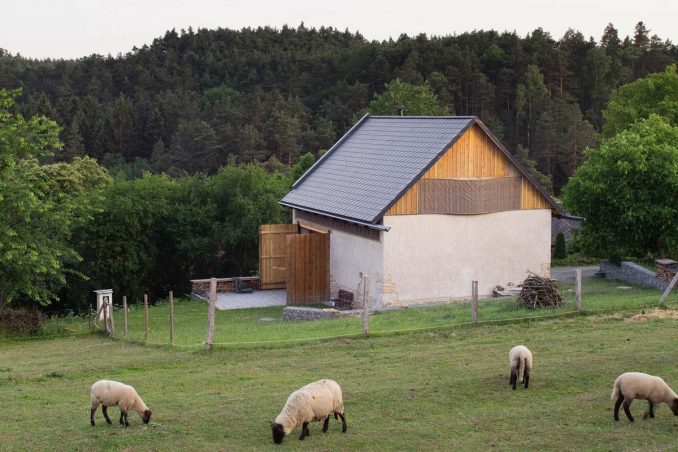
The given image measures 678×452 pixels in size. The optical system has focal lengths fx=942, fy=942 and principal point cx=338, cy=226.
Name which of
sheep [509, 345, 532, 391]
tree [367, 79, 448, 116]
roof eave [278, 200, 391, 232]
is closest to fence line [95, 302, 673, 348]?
sheep [509, 345, 532, 391]

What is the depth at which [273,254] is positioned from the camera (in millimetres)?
38969

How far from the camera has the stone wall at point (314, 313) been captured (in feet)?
99.5

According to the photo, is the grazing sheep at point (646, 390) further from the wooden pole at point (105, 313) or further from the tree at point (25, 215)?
the tree at point (25, 215)

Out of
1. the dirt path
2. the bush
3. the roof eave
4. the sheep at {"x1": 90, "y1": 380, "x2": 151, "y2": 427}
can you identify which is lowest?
the bush

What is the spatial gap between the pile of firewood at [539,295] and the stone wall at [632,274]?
29.1 ft

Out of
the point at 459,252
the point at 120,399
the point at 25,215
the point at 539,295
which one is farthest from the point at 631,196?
the point at 120,399

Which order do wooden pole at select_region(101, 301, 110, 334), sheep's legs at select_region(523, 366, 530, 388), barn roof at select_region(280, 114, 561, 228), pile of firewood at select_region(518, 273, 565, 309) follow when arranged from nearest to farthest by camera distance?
1. sheep's legs at select_region(523, 366, 530, 388)
2. pile of firewood at select_region(518, 273, 565, 309)
3. wooden pole at select_region(101, 301, 110, 334)
4. barn roof at select_region(280, 114, 561, 228)

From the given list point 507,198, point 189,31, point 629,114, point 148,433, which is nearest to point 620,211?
point 507,198

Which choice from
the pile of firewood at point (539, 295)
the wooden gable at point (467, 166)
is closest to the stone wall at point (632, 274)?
the wooden gable at point (467, 166)

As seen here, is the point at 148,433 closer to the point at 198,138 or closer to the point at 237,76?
the point at 198,138

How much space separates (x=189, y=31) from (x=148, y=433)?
14335 cm

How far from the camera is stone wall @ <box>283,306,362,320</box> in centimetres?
3031

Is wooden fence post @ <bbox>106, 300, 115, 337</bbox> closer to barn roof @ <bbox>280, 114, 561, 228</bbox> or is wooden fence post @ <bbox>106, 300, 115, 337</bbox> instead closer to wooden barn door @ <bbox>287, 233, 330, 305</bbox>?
wooden barn door @ <bbox>287, 233, 330, 305</bbox>

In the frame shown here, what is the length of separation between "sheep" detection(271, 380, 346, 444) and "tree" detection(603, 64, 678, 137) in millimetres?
43765
